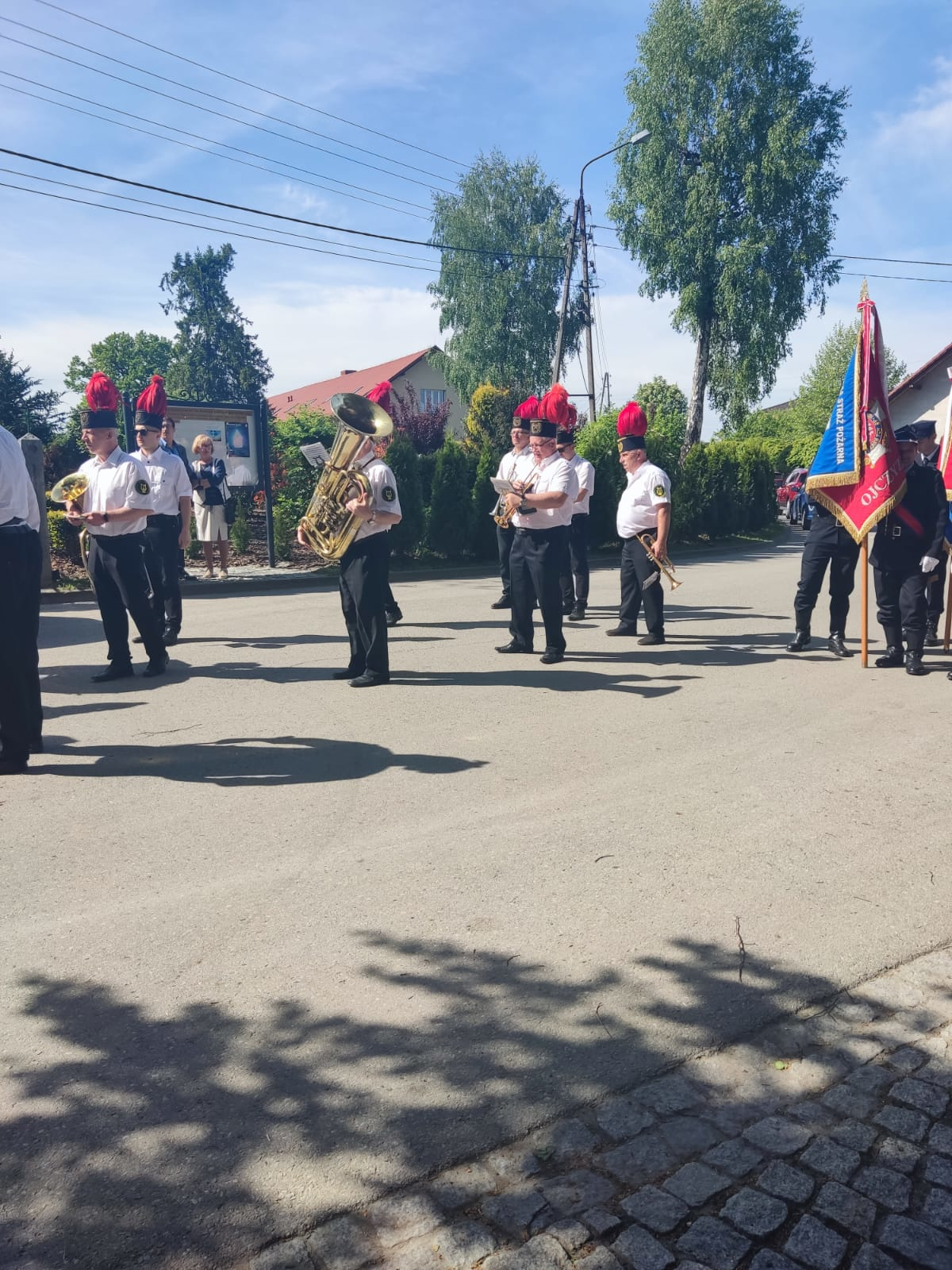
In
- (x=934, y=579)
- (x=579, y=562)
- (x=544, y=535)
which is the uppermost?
(x=544, y=535)

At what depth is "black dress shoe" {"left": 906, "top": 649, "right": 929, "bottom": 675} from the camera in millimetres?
8344

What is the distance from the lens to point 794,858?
4.39m

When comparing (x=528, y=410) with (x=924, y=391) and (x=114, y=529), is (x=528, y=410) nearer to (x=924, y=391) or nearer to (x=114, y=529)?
(x=114, y=529)

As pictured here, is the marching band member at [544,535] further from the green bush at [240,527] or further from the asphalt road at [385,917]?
the green bush at [240,527]

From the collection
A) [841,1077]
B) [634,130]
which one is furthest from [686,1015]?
[634,130]

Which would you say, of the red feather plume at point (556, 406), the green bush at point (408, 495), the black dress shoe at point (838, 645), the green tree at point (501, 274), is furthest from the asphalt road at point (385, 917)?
→ the green tree at point (501, 274)

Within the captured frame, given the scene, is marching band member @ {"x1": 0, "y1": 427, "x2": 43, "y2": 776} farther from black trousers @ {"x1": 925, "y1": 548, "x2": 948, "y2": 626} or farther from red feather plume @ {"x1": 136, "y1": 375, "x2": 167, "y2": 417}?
black trousers @ {"x1": 925, "y1": 548, "x2": 948, "y2": 626}

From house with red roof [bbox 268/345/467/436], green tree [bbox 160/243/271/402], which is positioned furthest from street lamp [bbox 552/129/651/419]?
green tree [bbox 160/243/271/402]

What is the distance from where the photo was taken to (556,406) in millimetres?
9328

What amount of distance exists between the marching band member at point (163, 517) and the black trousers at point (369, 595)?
240cm

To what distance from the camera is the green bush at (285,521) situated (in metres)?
17.3

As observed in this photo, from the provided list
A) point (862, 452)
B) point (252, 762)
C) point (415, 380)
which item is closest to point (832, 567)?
point (862, 452)

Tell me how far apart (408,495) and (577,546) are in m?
6.65

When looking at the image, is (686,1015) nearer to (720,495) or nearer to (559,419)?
(559,419)
